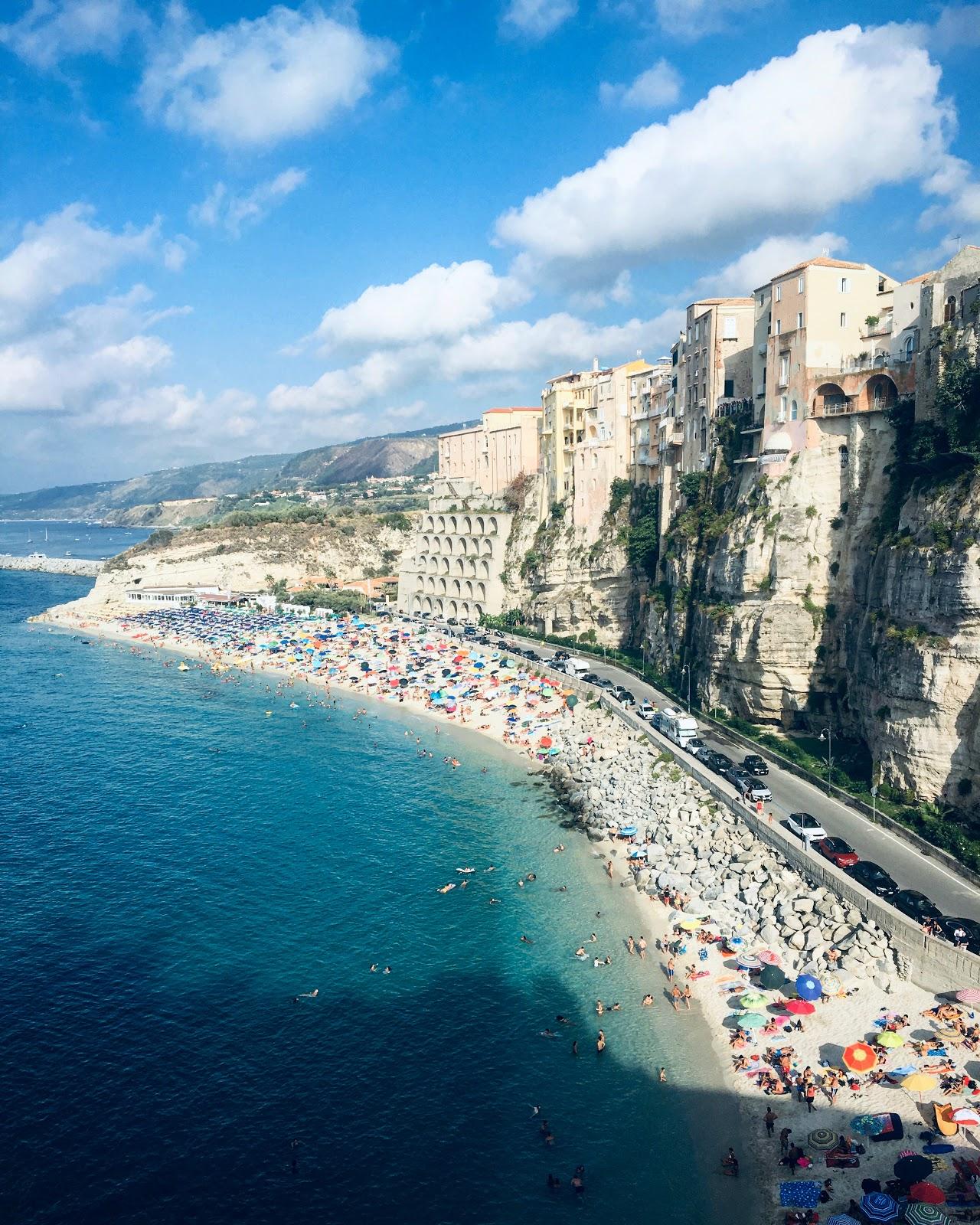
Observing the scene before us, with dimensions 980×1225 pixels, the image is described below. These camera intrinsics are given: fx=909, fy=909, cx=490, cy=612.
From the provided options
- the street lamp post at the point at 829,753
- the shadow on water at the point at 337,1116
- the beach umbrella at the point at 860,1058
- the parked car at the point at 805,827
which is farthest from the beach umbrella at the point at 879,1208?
the street lamp post at the point at 829,753

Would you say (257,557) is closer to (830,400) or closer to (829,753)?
(830,400)

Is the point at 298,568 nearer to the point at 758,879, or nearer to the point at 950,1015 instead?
the point at 758,879

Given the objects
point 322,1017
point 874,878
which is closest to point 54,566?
point 322,1017

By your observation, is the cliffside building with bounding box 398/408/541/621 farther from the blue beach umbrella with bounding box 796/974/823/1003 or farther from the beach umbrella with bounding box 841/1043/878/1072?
the beach umbrella with bounding box 841/1043/878/1072

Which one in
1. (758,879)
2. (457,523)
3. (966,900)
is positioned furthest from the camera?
(457,523)

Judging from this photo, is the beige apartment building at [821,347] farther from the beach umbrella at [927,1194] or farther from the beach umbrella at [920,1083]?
the beach umbrella at [927,1194]

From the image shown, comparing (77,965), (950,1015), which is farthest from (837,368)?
(77,965)
